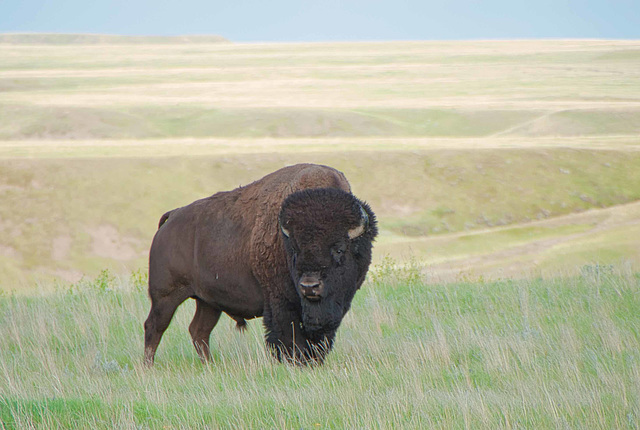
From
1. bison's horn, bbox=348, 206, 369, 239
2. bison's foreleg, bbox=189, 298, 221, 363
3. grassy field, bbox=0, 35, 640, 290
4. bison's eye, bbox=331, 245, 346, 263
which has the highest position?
bison's horn, bbox=348, 206, 369, 239

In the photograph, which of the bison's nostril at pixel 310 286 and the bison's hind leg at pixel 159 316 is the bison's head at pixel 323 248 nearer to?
the bison's nostril at pixel 310 286

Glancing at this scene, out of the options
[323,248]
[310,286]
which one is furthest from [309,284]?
[323,248]

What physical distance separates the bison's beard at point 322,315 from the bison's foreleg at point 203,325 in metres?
1.67

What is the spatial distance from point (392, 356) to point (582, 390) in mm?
2080

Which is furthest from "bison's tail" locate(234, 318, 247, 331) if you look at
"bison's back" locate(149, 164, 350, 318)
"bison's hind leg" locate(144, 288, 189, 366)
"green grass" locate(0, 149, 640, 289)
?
"green grass" locate(0, 149, 640, 289)

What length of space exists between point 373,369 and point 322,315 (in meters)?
0.65

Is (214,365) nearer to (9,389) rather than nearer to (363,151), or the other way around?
(9,389)

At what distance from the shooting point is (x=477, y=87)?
12125cm

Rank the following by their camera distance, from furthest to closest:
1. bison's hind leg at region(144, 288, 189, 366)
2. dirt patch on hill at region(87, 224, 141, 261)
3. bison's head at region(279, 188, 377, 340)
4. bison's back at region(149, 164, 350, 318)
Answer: dirt patch on hill at region(87, 224, 141, 261) → bison's hind leg at region(144, 288, 189, 366) → bison's back at region(149, 164, 350, 318) → bison's head at region(279, 188, 377, 340)

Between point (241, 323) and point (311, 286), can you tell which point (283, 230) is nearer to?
point (311, 286)

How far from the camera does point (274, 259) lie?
679cm

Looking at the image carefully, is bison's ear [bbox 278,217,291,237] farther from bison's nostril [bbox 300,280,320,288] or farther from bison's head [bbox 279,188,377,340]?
bison's nostril [bbox 300,280,320,288]

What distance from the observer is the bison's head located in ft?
20.0

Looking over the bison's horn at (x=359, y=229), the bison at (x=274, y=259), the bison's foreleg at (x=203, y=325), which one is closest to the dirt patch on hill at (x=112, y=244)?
the bison at (x=274, y=259)
